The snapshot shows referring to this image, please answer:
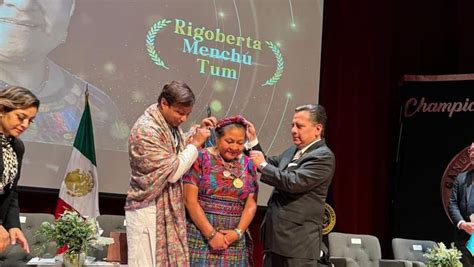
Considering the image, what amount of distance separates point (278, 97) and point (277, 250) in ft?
9.67

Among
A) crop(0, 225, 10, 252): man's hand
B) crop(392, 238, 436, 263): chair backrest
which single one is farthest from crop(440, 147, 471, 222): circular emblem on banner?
crop(0, 225, 10, 252): man's hand

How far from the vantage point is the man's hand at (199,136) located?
3.16 meters

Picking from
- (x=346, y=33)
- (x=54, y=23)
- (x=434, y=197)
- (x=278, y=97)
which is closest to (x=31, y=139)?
(x=54, y=23)

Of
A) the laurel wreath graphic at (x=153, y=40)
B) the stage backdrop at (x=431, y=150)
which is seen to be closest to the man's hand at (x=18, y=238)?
the laurel wreath graphic at (x=153, y=40)

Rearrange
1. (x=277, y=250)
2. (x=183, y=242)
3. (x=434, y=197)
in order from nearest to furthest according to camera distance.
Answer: (x=183, y=242)
(x=277, y=250)
(x=434, y=197)

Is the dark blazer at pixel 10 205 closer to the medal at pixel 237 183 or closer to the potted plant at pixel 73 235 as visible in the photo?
the potted plant at pixel 73 235

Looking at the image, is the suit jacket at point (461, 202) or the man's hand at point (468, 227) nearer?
the man's hand at point (468, 227)

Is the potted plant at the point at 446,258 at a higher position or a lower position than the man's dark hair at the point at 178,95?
lower

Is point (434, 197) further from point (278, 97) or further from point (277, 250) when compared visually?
point (277, 250)

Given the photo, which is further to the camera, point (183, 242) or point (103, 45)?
point (103, 45)

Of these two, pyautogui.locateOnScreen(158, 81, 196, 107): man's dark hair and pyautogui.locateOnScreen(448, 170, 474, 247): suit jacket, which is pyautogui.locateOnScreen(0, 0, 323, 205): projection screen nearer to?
pyautogui.locateOnScreen(448, 170, 474, 247): suit jacket

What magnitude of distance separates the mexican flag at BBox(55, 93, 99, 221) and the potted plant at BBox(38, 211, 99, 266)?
1490 mm

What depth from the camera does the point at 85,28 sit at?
207 inches

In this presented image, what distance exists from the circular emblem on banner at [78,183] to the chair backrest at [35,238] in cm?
Answer: 49
